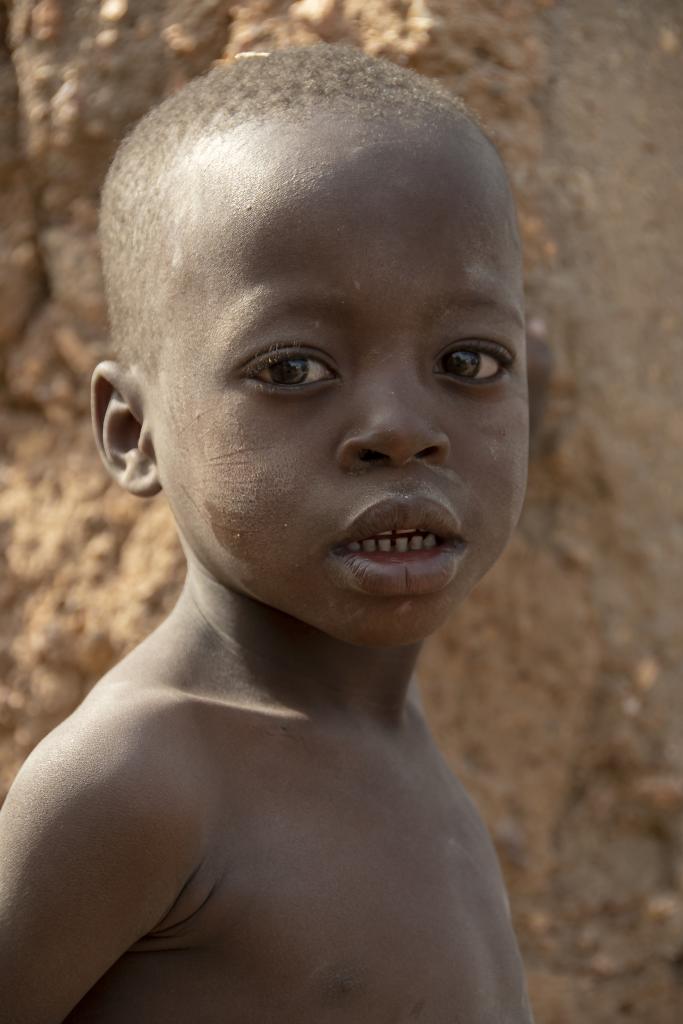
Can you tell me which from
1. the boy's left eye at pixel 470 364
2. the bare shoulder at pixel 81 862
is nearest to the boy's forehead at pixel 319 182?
the boy's left eye at pixel 470 364

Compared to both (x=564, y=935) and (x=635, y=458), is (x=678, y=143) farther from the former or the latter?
(x=564, y=935)

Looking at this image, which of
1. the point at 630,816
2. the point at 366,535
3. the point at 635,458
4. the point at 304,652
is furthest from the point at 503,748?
the point at 366,535

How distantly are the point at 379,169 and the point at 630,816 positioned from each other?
1720 mm

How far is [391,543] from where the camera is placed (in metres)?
1.35

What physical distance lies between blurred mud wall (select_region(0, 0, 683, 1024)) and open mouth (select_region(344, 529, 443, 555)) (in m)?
1.11

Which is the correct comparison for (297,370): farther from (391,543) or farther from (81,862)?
(81,862)

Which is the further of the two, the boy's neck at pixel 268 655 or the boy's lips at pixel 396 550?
the boy's neck at pixel 268 655

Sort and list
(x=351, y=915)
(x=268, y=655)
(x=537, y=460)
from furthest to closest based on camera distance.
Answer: (x=537, y=460), (x=268, y=655), (x=351, y=915)

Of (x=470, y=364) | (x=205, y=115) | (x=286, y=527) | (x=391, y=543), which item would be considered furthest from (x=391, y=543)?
(x=205, y=115)

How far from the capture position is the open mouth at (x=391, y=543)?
53.0 inches

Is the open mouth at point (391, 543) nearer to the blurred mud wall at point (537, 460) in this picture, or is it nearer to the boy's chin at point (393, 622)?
the boy's chin at point (393, 622)

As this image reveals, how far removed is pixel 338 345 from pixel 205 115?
33 centimetres

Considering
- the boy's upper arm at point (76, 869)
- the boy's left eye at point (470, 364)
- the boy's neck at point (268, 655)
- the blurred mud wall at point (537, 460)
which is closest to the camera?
the boy's upper arm at point (76, 869)

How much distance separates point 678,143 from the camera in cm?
268
